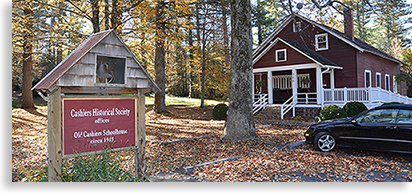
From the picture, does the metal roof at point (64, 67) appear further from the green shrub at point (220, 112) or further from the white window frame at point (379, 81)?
the white window frame at point (379, 81)

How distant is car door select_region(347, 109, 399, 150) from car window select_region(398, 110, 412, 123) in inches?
4.6

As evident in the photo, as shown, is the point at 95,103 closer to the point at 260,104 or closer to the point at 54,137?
the point at 54,137

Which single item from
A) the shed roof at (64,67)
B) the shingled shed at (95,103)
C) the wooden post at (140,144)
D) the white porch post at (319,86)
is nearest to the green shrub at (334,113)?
the white porch post at (319,86)

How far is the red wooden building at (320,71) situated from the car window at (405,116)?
10.2 meters

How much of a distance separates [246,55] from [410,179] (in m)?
6.04

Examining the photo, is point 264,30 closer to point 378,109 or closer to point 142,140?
point 378,109

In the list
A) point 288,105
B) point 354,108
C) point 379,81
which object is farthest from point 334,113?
point 379,81

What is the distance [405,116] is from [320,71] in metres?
11.6

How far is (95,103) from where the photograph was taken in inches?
206

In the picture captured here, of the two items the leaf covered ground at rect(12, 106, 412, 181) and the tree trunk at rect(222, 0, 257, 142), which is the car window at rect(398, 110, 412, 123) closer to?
the leaf covered ground at rect(12, 106, 412, 181)

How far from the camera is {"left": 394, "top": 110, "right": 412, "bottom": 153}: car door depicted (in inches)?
290

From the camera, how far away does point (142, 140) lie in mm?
5863

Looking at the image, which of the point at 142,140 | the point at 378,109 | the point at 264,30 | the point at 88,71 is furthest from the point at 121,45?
the point at 264,30

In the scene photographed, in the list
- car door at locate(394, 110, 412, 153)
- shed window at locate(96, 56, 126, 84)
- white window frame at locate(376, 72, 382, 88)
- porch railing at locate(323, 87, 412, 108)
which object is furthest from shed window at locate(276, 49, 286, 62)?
shed window at locate(96, 56, 126, 84)
